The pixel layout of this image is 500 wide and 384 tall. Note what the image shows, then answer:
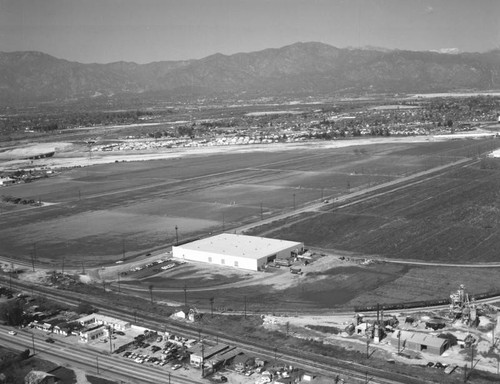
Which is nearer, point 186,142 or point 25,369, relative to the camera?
point 25,369

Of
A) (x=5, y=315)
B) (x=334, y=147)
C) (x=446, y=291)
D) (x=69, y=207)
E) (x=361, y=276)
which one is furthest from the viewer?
(x=334, y=147)

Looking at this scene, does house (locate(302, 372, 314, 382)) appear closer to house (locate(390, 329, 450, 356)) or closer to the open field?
house (locate(390, 329, 450, 356))

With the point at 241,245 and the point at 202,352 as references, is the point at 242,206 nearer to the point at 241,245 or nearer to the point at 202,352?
the point at 241,245

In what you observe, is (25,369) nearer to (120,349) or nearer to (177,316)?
(120,349)

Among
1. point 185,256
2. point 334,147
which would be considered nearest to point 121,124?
point 334,147

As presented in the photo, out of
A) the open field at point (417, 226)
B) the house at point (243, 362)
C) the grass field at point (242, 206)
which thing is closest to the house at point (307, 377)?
the house at point (243, 362)

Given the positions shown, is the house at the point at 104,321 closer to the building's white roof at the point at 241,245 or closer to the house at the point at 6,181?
the building's white roof at the point at 241,245

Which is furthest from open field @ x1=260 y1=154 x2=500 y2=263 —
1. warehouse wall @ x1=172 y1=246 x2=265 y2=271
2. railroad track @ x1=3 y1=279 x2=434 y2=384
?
railroad track @ x1=3 y1=279 x2=434 y2=384
